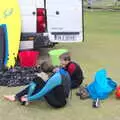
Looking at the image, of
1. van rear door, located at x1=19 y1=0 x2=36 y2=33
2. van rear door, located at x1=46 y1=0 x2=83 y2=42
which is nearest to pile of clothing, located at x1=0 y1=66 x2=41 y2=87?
van rear door, located at x1=19 y1=0 x2=36 y2=33

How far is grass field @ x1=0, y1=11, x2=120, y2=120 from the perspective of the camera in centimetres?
607

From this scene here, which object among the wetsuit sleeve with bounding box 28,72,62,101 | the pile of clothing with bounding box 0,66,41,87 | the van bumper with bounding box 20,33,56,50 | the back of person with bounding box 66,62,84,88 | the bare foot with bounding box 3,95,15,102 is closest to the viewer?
the wetsuit sleeve with bounding box 28,72,62,101

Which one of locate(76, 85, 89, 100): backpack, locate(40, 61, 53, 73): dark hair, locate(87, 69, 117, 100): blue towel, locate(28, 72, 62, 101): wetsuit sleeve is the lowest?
locate(76, 85, 89, 100): backpack

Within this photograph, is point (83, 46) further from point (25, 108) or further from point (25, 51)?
point (25, 108)

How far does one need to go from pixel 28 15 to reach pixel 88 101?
3.22 metres

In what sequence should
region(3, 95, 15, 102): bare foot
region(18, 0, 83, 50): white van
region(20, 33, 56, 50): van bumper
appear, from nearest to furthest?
region(3, 95, 15, 102): bare foot < region(20, 33, 56, 50): van bumper < region(18, 0, 83, 50): white van

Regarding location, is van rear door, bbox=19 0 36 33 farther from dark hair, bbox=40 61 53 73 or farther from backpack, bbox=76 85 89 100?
backpack, bbox=76 85 89 100

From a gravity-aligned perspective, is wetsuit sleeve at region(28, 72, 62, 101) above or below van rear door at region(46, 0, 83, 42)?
below

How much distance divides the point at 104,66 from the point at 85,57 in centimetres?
107

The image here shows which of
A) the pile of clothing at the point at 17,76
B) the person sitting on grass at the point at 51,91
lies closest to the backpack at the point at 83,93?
the person sitting on grass at the point at 51,91

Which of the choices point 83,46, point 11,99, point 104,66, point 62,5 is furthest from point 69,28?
point 11,99

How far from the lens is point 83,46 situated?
455 inches

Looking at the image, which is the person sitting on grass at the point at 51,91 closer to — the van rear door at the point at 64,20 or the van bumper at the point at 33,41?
the van bumper at the point at 33,41

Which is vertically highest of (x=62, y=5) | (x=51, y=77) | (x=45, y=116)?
(x=62, y=5)
